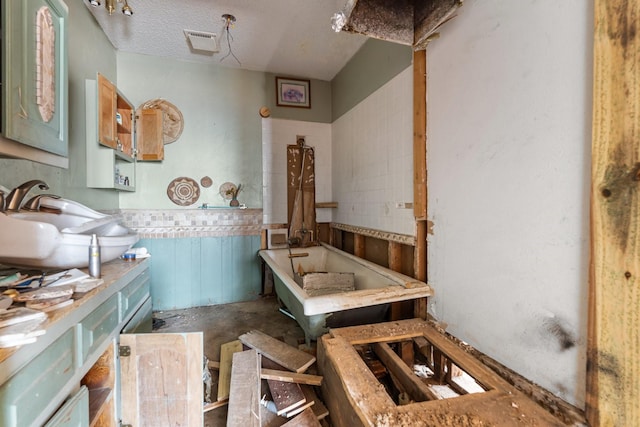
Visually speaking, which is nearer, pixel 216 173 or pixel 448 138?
pixel 448 138

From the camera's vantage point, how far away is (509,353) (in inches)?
48.1

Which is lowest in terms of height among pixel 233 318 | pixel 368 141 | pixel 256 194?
pixel 233 318

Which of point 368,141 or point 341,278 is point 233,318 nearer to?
point 341,278

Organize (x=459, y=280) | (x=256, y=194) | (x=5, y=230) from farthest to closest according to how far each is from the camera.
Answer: (x=256, y=194), (x=459, y=280), (x=5, y=230)

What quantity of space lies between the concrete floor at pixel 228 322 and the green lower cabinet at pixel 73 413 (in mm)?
1107

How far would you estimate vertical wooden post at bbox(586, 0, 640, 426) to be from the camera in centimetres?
81

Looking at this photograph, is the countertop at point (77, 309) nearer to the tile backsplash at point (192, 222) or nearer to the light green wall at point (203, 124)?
the tile backsplash at point (192, 222)

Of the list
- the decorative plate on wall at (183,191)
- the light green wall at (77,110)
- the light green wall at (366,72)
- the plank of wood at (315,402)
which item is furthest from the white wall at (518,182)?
the decorative plate on wall at (183,191)

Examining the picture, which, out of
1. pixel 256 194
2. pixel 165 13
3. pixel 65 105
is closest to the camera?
pixel 65 105

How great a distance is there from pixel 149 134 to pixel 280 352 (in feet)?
8.20

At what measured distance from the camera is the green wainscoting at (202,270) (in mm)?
2902

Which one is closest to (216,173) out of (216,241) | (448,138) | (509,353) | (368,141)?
(216,241)

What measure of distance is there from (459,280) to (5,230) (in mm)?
2003

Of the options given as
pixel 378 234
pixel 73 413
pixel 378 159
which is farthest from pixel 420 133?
pixel 73 413
